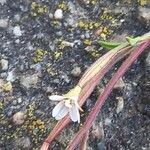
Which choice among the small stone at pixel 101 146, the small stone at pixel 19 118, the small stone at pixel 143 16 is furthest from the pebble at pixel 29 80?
the small stone at pixel 143 16

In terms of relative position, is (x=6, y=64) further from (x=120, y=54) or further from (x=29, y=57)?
(x=120, y=54)

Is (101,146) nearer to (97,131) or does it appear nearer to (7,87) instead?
(97,131)

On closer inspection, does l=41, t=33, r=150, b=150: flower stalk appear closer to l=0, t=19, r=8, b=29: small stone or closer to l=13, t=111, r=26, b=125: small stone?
l=13, t=111, r=26, b=125: small stone

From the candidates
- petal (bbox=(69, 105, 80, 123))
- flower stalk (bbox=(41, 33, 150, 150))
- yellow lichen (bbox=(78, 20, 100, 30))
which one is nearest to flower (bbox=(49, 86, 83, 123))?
petal (bbox=(69, 105, 80, 123))

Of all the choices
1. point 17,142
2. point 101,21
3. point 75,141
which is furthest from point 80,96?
point 101,21

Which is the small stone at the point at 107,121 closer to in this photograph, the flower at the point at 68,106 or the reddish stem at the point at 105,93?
the reddish stem at the point at 105,93

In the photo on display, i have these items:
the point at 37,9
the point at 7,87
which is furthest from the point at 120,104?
the point at 37,9
